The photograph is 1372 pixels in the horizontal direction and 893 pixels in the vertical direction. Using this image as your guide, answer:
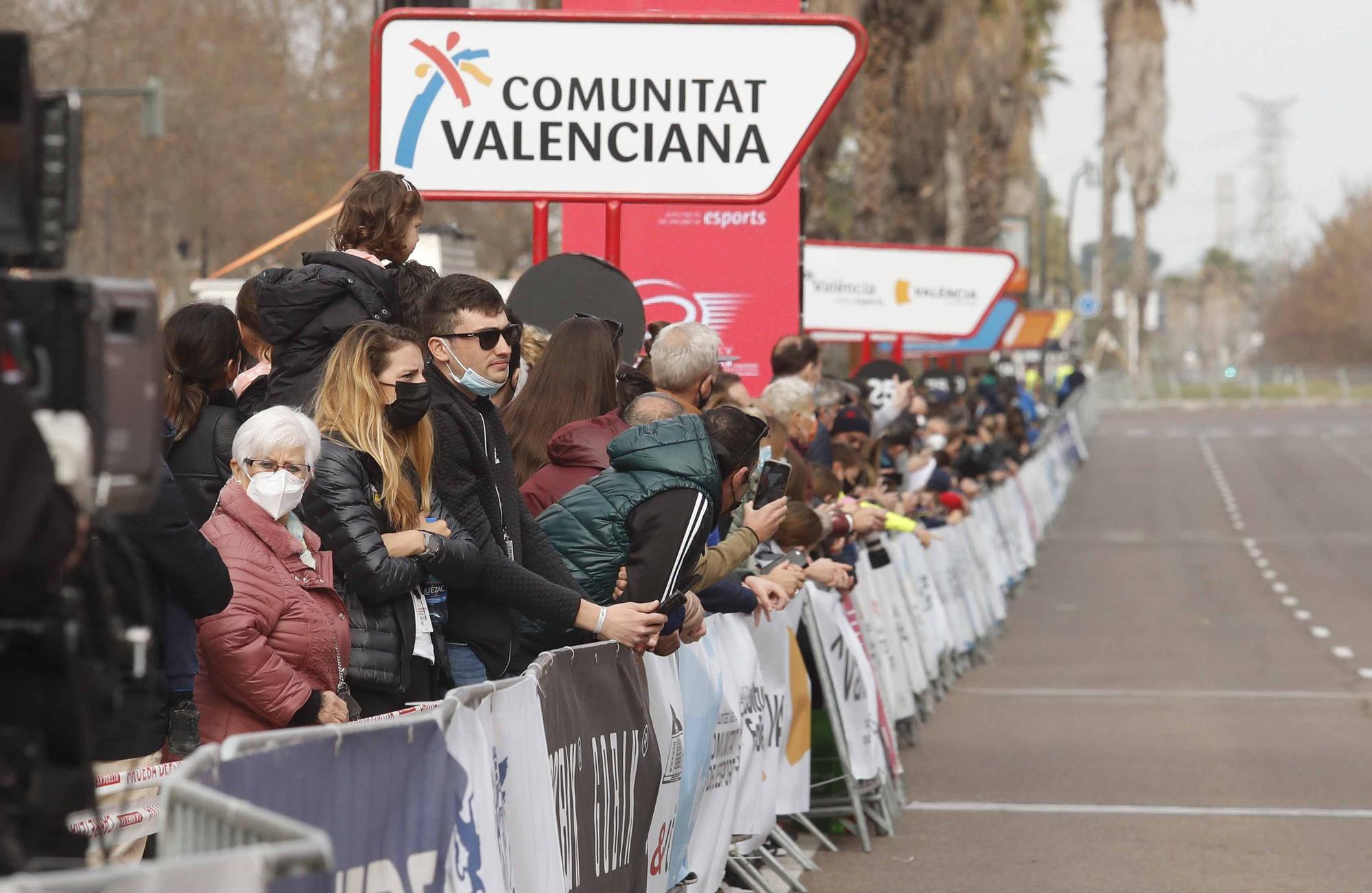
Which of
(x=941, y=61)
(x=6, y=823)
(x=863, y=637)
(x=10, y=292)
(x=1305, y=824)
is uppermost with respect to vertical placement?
(x=941, y=61)

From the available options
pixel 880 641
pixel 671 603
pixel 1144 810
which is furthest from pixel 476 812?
pixel 880 641

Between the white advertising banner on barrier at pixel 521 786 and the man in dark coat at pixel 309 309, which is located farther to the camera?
the man in dark coat at pixel 309 309

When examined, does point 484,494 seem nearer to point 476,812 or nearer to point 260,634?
point 260,634

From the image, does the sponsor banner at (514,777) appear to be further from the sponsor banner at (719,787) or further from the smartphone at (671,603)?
the sponsor banner at (719,787)

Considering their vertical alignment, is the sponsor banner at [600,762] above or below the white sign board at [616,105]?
below

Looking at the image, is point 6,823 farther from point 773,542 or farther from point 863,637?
point 863,637

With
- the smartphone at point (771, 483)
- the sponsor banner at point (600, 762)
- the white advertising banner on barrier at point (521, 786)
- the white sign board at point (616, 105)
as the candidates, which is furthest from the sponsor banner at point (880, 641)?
the white advertising banner on barrier at point (521, 786)

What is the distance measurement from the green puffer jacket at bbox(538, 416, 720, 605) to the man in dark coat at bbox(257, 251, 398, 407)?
84 cm

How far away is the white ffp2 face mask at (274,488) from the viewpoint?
571 cm

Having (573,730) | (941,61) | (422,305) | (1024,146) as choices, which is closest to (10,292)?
(573,730)

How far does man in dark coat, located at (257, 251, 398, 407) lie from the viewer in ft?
21.6

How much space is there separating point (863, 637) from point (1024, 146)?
45612 mm

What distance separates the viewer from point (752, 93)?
9.23 metres

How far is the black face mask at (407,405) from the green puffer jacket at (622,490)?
2.31ft
